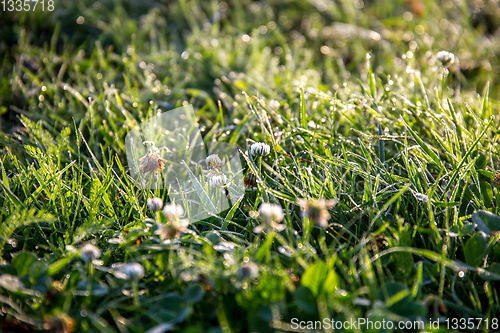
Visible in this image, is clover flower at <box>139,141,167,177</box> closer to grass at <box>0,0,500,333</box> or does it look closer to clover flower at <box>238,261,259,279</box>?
grass at <box>0,0,500,333</box>

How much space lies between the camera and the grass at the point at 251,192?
796 mm

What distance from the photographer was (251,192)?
1.18 metres

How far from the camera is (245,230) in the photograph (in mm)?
1066

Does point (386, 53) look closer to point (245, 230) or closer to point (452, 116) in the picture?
point (452, 116)

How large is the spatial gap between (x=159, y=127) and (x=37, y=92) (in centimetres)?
63

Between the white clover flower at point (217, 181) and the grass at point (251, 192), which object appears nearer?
the grass at point (251, 192)

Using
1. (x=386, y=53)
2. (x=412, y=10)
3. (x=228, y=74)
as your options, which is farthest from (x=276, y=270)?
(x=412, y=10)
